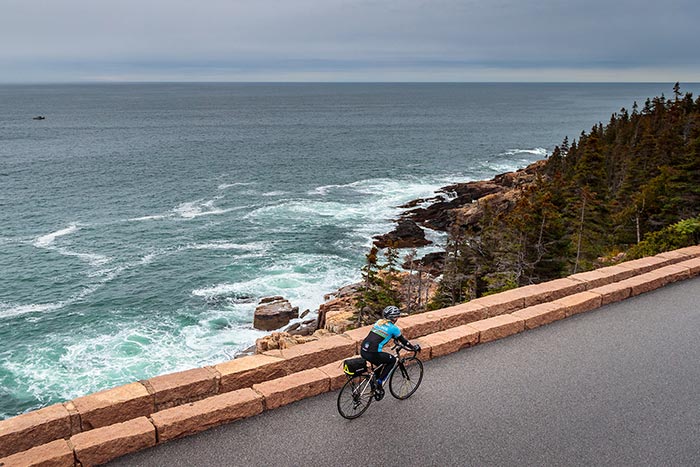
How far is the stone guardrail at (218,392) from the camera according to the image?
7.44m

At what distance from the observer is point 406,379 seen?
930cm

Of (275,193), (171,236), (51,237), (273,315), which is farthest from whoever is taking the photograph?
(275,193)

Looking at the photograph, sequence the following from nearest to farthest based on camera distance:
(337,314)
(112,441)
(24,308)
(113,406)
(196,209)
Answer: (112,441), (113,406), (337,314), (24,308), (196,209)

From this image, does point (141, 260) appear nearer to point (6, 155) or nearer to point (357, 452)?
point (357, 452)

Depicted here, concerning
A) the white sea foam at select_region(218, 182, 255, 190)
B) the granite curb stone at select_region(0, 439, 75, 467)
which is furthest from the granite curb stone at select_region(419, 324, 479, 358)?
the white sea foam at select_region(218, 182, 255, 190)

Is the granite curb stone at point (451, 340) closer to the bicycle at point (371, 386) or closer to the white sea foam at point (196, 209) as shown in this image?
the bicycle at point (371, 386)

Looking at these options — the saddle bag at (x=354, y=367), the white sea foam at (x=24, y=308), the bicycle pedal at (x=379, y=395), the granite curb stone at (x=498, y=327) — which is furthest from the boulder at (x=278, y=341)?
the saddle bag at (x=354, y=367)

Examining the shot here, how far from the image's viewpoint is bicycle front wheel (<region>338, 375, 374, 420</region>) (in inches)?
336

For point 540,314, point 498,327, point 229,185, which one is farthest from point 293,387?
point 229,185

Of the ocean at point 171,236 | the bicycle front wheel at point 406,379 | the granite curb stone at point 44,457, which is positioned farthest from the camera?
the ocean at point 171,236

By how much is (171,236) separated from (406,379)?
4576 cm

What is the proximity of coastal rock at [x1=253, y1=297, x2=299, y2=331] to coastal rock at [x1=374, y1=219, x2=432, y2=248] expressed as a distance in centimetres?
1495

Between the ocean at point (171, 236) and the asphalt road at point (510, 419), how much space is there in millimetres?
22212

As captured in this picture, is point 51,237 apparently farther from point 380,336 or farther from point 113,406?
point 380,336
